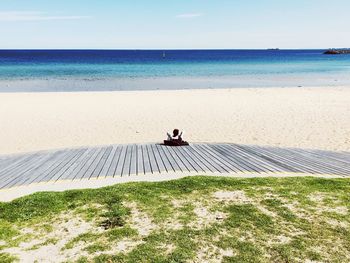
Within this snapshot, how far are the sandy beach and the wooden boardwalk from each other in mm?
2889

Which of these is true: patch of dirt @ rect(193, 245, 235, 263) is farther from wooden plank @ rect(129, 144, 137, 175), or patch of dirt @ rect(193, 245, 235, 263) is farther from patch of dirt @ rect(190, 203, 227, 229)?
wooden plank @ rect(129, 144, 137, 175)

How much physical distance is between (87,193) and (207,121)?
12775 mm

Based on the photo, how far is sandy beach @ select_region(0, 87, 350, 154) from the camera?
15406mm

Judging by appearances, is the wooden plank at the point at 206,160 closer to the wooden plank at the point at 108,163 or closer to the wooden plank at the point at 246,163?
the wooden plank at the point at 246,163

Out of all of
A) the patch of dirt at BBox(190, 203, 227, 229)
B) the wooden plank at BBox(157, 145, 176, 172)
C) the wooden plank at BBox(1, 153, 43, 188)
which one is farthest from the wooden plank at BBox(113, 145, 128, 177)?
the patch of dirt at BBox(190, 203, 227, 229)

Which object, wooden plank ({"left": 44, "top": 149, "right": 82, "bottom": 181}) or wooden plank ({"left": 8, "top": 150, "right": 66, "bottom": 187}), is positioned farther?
wooden plank ({"left": 44, "top": 149, "right": 82, "bottom": 181})

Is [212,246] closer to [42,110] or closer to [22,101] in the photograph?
[42,110]

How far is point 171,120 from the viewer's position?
65.4 ft

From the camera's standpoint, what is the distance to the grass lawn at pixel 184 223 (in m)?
5.23

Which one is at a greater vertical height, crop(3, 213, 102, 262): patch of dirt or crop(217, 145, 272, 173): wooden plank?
crop(3, 213, 102, 262): patch of dirt

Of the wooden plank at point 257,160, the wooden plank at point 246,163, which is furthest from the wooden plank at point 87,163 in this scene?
the wooden plank at point 257,160

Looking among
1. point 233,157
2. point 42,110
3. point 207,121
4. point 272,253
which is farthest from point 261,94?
point 272,253

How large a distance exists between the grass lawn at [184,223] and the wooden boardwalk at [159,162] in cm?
143

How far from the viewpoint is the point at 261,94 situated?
106 ft
